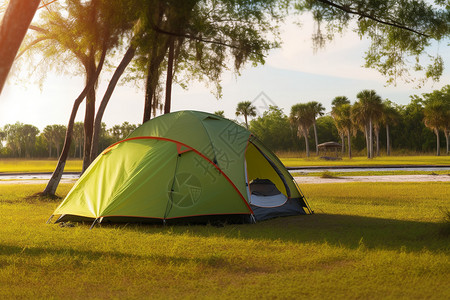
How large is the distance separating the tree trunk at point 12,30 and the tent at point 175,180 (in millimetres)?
4109

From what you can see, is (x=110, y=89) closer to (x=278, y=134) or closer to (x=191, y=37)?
(x=191, y=37)

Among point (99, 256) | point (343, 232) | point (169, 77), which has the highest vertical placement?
point (169, 77)

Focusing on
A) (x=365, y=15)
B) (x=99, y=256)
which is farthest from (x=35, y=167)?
(x=99, y=256)

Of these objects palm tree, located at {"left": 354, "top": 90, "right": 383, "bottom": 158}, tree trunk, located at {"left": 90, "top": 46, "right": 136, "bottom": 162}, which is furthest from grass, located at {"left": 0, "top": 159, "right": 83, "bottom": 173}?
palm tree, located at {"left": 354, "top": 90, "right": 383, "bottom": 158}

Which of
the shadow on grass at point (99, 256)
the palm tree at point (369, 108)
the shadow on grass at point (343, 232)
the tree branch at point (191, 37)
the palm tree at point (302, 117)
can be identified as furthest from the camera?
the palm tree at point (302, 117)

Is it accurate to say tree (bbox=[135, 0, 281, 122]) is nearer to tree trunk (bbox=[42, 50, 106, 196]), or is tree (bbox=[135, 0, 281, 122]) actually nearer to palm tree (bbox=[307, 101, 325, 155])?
tree trunk (bbox=[42, 50, 106, 196])

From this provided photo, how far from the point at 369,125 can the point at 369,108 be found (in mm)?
2643

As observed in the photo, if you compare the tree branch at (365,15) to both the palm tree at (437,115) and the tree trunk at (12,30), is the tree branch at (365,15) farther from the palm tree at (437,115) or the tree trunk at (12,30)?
the palm tree at (437,115)

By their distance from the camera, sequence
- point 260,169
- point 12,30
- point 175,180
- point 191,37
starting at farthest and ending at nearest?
point 191,37 < point 260,169 < point 175,180 < point 12,30

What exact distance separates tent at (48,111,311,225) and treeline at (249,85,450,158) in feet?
A: 160

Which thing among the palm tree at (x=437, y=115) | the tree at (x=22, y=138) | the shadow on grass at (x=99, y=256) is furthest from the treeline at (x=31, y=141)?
the shadow on grass at (x=99, y=256)

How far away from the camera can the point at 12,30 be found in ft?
15.5

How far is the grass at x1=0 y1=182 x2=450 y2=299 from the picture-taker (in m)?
4.52

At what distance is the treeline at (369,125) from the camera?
60.7 m
